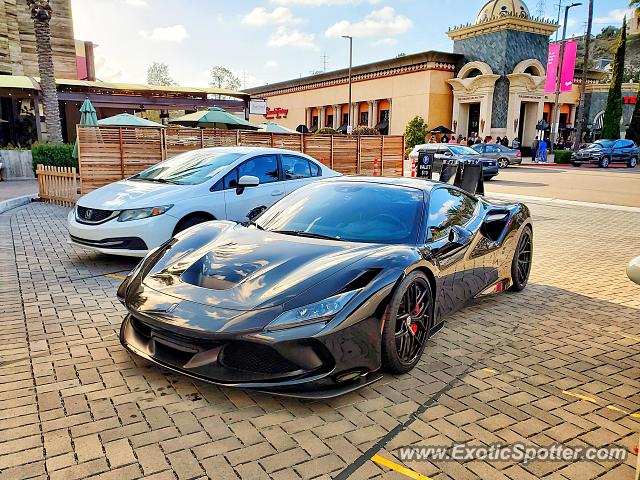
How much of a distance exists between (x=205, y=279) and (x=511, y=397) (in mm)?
2186

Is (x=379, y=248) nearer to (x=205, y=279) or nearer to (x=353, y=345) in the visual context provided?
(x=353, y=345)

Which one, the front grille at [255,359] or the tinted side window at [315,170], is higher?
the tinted side window at [315,170]

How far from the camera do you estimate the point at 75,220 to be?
6262 mm

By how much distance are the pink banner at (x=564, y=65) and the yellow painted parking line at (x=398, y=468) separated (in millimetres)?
38549

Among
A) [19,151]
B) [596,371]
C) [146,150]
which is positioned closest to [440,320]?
[596,371]

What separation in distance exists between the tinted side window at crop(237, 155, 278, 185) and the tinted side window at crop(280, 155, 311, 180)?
20cm

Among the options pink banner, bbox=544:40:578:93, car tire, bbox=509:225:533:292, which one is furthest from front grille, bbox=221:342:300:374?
pink banner, bbox=544:40:578:93

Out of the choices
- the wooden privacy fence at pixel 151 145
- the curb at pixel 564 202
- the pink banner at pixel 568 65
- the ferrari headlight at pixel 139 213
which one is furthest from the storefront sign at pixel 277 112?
the ferrari headlight at pixel 139 213

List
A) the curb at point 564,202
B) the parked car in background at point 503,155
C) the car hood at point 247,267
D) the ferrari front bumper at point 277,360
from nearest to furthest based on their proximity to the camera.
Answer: the ferrari front bumper at point 277,360 → the car hood at point 247,267 → the curb at point 564,202 → the parked car in background at point 503,155

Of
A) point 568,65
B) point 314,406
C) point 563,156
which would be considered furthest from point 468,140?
point 314,406

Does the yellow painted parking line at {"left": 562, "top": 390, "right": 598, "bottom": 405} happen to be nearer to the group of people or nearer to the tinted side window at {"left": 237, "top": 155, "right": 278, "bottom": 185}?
the tinted side window at {"left": 237, "top": 155, "right": 278, "bottom": 185}

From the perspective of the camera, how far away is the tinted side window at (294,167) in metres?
7.74

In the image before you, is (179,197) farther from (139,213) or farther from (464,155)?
(464,155)

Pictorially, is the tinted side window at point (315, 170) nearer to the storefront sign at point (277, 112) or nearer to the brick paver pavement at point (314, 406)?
the brick paver pavement at point (314, 406)
